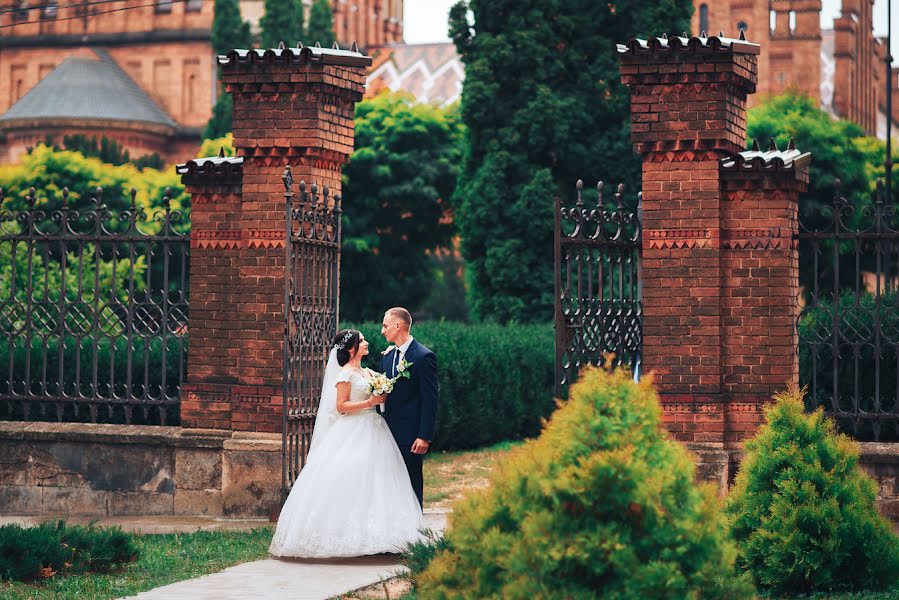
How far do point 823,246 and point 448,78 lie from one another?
1683 inches

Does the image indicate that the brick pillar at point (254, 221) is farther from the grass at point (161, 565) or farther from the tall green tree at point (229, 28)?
the tall green tree at point (229, 28)

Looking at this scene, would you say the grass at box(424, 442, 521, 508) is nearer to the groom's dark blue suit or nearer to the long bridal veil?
the groom's dark blue suit

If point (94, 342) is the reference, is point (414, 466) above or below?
below

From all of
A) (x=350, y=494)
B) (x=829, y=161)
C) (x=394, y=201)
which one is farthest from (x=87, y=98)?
(x=350, y=494)

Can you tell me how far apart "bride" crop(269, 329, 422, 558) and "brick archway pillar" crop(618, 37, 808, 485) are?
2.31 metres

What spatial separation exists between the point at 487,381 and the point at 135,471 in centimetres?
705

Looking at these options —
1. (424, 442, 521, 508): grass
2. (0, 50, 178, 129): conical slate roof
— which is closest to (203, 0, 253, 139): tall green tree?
(0, 50, 178, 129): conical slate roof

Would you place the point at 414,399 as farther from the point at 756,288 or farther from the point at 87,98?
the point at 87,98

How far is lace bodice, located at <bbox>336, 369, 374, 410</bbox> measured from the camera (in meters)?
8.94

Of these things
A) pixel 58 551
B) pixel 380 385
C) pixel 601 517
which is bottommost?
pixel 58 551

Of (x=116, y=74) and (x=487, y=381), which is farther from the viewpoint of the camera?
(x=116, y=74)

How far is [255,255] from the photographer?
35.6ft

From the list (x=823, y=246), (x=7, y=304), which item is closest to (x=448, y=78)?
(x=823, y=246)

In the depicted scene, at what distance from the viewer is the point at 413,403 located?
29.7ft
